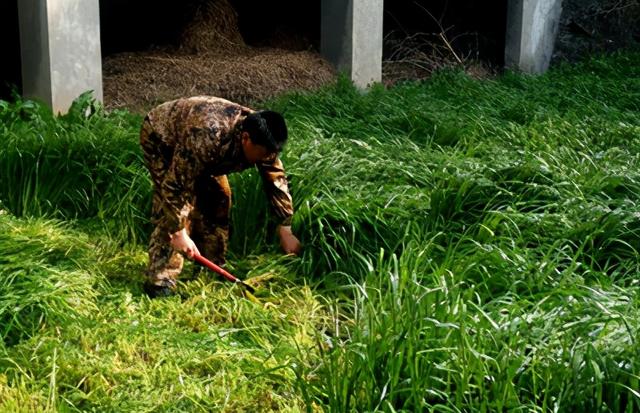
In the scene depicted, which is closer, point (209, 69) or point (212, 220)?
point (212, 220)

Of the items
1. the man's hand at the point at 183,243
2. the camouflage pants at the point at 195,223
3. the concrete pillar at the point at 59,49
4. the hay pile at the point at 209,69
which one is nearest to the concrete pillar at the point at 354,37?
the hay pile at the point at 209,69

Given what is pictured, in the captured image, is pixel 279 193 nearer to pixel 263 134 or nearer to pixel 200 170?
A: pixel 200 170

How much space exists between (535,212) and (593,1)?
7.21m

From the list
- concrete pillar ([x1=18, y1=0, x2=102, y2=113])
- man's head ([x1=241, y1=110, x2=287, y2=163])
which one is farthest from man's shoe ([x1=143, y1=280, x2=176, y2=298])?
concrete pillar ([x1=18, y1=0, x2=102, y2=113])

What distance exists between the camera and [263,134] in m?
4.74

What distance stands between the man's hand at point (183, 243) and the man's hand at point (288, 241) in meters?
0.58

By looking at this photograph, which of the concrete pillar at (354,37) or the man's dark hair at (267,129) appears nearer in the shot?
the man's dark hair at (267,129)

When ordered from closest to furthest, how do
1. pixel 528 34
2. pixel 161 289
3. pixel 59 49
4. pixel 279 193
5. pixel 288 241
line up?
pixel 161 289, pixel 279 193, pixel 288 241, pixel 59 49, pixel 528 34

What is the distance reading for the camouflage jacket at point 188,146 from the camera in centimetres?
495

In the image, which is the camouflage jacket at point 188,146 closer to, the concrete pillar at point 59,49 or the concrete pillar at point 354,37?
the concrete pillar at point 59,49

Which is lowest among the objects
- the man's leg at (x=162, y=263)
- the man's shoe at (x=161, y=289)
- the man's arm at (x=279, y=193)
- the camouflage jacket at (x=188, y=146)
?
the man's shoe at (x=161, y=289)

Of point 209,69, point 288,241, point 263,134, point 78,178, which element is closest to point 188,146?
point 263,134

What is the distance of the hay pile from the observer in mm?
8523

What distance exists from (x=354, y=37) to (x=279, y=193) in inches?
171
